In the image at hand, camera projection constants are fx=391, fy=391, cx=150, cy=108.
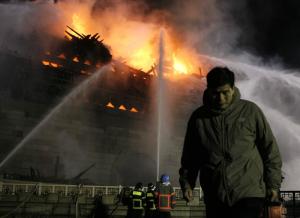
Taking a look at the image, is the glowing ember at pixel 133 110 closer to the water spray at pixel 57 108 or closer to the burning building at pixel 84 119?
the burning building at pixel 84 119

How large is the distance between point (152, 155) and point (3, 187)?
759 inches

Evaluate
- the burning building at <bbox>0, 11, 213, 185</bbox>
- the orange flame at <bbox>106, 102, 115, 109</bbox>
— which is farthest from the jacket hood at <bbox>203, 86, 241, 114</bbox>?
the orange flame at <bbox>106, 102, 115, 109</bbox>

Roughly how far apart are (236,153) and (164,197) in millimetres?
8502

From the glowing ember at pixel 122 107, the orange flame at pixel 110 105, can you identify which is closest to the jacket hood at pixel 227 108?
the orange flame at pixel 110 105

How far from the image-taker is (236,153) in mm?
3195

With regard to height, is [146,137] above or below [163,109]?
below

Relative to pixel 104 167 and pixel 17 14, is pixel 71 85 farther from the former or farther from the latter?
pixel 17 14

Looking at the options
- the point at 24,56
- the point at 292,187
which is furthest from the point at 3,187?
the point at 292,187

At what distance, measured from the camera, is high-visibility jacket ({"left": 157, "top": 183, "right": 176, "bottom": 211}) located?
11.4 metres

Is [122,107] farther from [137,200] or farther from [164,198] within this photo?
[164,198]

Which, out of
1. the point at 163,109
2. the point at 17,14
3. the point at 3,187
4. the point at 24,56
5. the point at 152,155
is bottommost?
the point at 3,187

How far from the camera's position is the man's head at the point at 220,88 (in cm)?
326

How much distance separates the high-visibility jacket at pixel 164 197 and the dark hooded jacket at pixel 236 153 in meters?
8.20

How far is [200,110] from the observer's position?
3.55 m
